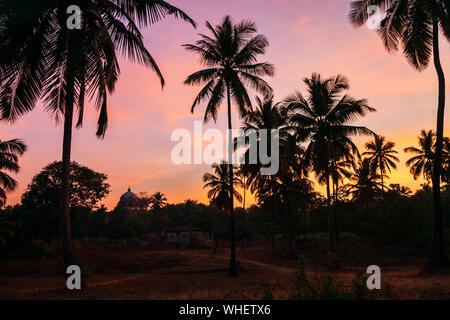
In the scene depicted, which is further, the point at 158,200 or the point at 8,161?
the point at 158,200

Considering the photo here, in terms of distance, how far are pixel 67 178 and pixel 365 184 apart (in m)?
40.0

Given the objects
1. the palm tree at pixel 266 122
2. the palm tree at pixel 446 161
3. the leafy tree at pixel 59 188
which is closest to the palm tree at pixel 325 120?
the palm tree at pixel 266 122

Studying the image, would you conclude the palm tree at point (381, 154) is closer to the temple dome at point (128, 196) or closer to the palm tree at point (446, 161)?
the palm tree at point (446, 161)

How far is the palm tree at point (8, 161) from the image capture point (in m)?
26.8

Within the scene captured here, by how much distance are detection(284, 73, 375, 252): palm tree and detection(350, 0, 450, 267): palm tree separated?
19.8ft

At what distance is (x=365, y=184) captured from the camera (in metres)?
43.6

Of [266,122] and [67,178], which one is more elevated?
[266,122]

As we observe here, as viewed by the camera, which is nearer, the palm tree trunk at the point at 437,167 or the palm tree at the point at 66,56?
the palm tree at the point at 66,56

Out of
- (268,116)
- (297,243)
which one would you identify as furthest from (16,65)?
(297,243)

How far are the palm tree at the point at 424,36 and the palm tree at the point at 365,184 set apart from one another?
94.0ft

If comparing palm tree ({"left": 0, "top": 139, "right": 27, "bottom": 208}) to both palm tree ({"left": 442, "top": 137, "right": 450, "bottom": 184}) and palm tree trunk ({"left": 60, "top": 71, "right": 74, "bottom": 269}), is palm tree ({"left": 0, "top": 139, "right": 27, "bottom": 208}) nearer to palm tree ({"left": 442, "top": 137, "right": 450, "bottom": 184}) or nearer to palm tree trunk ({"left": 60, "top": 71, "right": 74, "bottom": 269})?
palm tree trunk ({"left": 60, "top": 71, "right": 74, "bottom": 269})

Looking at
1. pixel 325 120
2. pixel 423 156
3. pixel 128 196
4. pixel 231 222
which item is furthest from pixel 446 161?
pixel 128 196

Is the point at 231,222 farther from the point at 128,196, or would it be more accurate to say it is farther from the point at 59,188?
the point at 128,196
